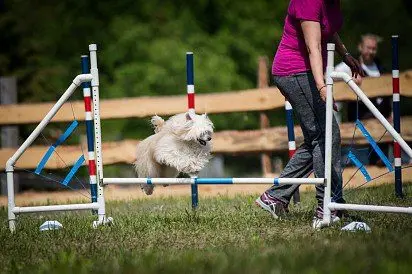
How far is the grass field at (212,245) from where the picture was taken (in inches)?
220

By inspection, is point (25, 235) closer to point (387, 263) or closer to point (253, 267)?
point (253, 267)

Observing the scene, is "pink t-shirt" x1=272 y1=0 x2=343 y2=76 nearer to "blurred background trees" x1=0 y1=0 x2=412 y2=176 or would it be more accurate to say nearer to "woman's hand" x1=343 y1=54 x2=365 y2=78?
"woman's hand" x1=343 y1=54 x2=365 y2=78

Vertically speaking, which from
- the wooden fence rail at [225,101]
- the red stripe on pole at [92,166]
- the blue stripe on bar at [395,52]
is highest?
the blue stripe on bar at [395,52]

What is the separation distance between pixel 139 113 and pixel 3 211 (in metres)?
2.92

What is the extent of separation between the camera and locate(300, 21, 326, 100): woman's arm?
7.04 meters

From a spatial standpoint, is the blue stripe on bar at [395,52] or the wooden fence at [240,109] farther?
the wooden fence at [240,109]

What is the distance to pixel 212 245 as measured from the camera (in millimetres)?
6656

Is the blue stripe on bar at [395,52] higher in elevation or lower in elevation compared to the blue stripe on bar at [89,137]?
higher

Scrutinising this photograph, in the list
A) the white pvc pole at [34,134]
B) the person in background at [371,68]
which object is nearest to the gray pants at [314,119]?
the white pvc pole at [34,134]

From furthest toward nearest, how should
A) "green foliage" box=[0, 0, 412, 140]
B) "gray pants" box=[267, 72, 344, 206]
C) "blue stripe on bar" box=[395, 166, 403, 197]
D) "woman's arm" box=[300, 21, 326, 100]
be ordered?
"green foliage" box=[0, 0, 412, 140] < "blue stripe on bar" box=[395, 166, 403, 197] < "gray pants" box=[267, 72, 344, 206] < "woman's arm" box=[300, 21, 326, 100]

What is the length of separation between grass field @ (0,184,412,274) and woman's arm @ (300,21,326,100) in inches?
44.6

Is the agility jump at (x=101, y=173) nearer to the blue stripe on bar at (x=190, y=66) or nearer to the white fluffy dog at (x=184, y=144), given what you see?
the white fluffy dog at (x=184, y=144)

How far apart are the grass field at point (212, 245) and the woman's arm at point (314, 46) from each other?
1.13 m

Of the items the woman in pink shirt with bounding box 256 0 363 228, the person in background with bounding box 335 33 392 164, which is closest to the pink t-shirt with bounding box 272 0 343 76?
the woman in pink shirt with bounding box 256 0 363 228
